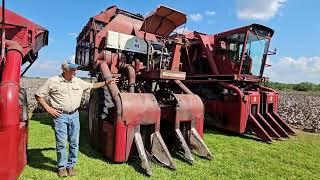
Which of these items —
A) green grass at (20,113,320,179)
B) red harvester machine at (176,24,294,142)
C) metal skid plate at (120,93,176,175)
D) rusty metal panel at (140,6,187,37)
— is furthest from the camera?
red harvester machine at (176,24,294,142)

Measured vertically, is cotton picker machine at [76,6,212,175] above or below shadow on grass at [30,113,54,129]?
above

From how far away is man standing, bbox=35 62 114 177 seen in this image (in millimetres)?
5086

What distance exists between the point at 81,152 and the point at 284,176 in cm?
381

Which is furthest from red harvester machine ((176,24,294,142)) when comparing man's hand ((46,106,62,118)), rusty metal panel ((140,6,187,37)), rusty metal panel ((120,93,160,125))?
man's hand ((46,106,62,118))

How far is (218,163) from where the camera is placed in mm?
6316

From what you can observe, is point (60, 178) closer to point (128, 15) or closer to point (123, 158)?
point (123, 158)

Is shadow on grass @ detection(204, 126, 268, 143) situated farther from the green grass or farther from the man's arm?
the man's arm

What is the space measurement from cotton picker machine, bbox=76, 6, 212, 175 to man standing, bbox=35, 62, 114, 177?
33.2 inches

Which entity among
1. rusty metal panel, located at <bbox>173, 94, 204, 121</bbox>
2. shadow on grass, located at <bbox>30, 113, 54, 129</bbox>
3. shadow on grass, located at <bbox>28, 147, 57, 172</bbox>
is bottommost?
shadow on grass, located at <bbox>28, 147, 57, 172</bbox>

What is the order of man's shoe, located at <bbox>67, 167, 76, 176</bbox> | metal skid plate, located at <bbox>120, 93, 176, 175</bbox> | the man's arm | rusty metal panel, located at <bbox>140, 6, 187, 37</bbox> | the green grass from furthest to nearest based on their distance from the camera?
rusty metal panel, located at <bbox>140, 6, 187, 37</bbox>, metal skid plate, located at <bbox>120, 93, 176, 175</bbox>, the green grass, man's shoe, located at <bbox>67, 167, 76, 176</bbox>, the man's arm

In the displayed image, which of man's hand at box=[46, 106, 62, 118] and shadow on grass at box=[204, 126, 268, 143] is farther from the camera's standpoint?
shadow on grass at box=[204, 126, 268, 143]

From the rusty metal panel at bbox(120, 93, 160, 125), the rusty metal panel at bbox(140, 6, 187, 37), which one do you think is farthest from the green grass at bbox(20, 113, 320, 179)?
the rusty metal panel at bbox(140, 6, 187, 37)

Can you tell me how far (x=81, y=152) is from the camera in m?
6.59

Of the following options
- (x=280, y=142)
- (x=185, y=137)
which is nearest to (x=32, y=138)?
(x=185, y=137)
